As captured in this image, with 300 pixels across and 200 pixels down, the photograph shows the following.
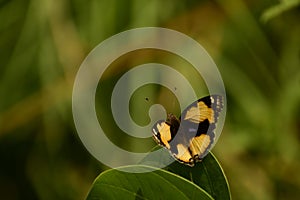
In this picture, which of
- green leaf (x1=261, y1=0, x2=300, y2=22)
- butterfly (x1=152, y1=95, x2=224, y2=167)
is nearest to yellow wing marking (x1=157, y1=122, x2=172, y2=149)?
butterfly (x1=152, y1=95, x2=224, y2=167)

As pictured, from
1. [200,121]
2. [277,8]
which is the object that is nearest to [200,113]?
[200,121]

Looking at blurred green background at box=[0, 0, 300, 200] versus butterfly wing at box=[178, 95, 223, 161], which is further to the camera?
blurred green background at box=[0, 0, 300, 200]

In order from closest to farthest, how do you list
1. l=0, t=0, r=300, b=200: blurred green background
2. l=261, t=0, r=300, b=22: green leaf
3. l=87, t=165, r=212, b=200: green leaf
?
l=87, t=165, r=212, b=200: green leaf → l=261, t=0, r=300, b=22: green leaf → l=0, t=0, r=300, b=200: blurred green background

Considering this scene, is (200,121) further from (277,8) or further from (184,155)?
(277,8)

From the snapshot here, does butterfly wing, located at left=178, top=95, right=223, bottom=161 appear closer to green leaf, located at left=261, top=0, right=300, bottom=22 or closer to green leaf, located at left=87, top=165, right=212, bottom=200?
green leaf, located at left=87, top=165, right=212, bottom=200

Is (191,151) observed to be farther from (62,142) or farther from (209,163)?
(62,142)

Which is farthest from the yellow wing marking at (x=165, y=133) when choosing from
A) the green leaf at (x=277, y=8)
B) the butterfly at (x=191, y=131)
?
the green leaf at (x=277, y=8)

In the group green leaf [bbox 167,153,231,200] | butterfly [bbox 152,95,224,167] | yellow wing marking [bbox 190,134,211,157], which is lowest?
green leaf [bbox 167,153,231,200]
